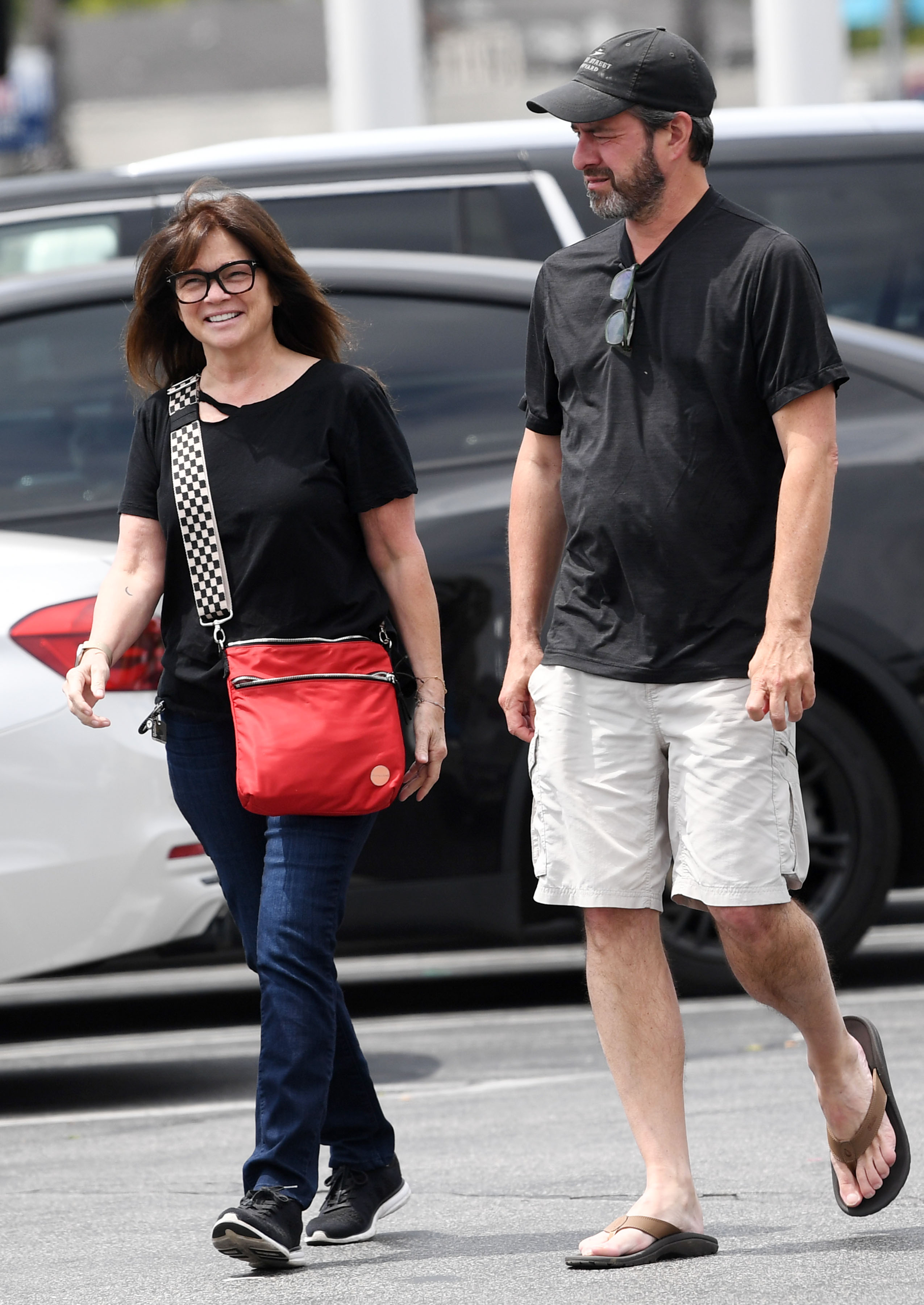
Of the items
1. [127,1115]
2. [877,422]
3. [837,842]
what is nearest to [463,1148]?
[127,1115]

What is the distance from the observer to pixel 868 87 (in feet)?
174

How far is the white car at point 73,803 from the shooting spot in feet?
15.9

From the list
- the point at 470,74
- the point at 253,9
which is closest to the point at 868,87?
the point at 470,74

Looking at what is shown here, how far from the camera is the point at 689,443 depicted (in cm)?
350

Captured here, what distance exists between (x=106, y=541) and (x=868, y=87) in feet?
166

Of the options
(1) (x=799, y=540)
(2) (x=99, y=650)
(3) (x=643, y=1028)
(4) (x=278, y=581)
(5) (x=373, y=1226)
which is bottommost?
(5) (x=373, y=1226)

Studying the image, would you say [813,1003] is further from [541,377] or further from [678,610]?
[541,377]

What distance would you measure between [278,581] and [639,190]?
0.85m

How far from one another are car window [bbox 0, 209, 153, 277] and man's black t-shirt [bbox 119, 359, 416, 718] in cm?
246

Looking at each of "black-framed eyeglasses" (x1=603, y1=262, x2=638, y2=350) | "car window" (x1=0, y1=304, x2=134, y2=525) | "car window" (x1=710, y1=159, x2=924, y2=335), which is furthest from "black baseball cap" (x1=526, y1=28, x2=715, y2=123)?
"car window" (x1=710, y1=159, x2=924, y2=335)

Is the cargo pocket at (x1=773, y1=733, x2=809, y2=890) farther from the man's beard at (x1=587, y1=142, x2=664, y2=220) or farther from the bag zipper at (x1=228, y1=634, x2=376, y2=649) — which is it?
the man's beard at (x1=587, y1=142, x2=664, y2=220)

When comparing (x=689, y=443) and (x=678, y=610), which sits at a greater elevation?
(x=689, y=443)

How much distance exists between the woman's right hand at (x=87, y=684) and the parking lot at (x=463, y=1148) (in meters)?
0.90

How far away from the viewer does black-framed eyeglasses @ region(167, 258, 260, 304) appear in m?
3.73
